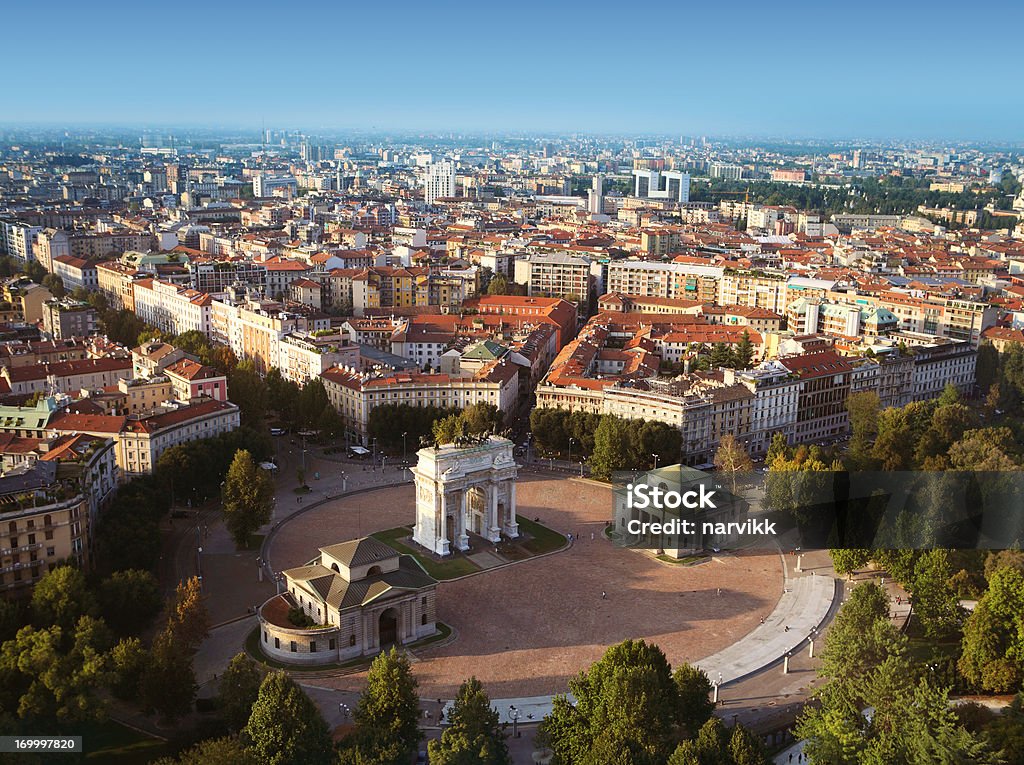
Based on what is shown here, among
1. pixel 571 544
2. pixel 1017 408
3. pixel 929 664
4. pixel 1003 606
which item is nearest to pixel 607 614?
pixel 571 544

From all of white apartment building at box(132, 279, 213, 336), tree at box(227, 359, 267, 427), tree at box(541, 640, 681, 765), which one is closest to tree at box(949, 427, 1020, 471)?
tree at box(541, 640, 681, 765)

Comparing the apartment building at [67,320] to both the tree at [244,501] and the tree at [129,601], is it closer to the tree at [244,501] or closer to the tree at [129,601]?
the tree at [244,501]

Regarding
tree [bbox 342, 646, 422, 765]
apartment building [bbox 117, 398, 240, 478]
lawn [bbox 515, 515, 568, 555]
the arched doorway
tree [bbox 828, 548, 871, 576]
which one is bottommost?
lawn [bbox 515, 515, 568, 555]

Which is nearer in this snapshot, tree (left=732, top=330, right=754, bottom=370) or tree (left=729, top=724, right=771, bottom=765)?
tree (left=729, top=724, right=771, bottom=765)

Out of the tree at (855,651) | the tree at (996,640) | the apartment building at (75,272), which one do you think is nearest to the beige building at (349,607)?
the tree at (855,651)

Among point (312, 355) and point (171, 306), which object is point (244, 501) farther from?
point (171, 306)

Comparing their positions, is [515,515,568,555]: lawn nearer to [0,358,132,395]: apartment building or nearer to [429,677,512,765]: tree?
[429,677,512,765]: tree
